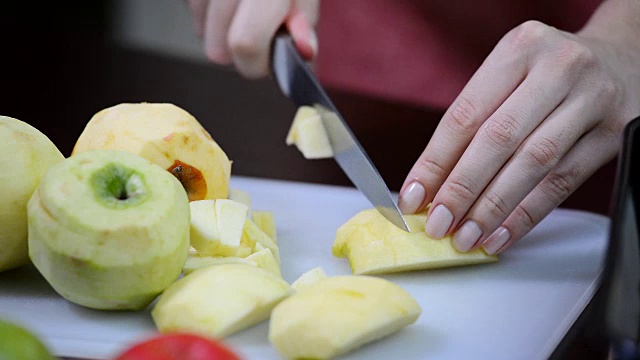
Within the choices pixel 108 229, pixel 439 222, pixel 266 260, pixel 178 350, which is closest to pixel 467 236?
pixel 439 222

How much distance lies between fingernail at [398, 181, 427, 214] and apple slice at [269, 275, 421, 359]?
0.28 meters

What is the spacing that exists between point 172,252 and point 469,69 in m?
1.18

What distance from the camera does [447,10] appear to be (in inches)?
76.9

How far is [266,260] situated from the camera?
1115 millimetres

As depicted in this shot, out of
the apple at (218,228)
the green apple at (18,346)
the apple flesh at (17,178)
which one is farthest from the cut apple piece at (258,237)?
the green apple at (18,346)

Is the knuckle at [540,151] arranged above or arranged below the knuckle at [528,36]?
below

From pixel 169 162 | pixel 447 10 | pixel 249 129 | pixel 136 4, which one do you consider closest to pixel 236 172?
pixel 249 129

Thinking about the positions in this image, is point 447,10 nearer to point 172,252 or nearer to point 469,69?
point 469,69

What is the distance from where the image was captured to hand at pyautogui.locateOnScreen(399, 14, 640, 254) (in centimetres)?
117

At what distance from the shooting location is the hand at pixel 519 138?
1175mm

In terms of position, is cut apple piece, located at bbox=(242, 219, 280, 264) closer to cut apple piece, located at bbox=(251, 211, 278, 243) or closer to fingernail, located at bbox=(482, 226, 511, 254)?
cut apple piece, located at bbox=(251, 211, 278, 243)

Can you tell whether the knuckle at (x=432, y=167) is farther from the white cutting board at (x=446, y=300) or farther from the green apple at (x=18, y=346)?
the green apple at (x=18, y=346)

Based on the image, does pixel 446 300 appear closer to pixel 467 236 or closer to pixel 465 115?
pixel 467 236

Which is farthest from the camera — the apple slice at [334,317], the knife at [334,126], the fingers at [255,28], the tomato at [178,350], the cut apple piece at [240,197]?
the fingers at [255,28]
